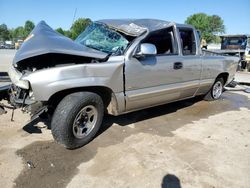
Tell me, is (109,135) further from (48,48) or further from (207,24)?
(207,24)

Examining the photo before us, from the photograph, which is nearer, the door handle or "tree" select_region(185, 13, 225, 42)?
the door handle

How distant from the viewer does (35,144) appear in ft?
13.5

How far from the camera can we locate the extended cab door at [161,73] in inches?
175

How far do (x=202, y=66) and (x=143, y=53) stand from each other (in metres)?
2.16

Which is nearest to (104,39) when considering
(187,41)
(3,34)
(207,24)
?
(187,41)

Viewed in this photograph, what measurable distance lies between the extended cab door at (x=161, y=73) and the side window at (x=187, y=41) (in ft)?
0.41

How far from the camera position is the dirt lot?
3.24 m

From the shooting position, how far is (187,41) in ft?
18.8

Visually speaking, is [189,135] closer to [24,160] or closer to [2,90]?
[24,160]

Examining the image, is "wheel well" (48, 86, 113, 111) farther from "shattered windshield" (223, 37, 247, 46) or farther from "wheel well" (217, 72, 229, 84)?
"shattered windshield" (223, 37, 247, 46)

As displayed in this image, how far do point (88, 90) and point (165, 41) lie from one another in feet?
6.43

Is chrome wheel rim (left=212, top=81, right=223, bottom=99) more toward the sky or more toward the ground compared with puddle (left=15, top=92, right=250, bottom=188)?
more toward the sky

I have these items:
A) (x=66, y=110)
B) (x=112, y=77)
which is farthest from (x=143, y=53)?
(x=66, y=110)

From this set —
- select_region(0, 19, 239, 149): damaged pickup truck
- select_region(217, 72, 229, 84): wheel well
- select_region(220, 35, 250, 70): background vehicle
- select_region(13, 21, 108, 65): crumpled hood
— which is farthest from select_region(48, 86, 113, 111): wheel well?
select_region(220, 35, 250, 70): background vehicle
